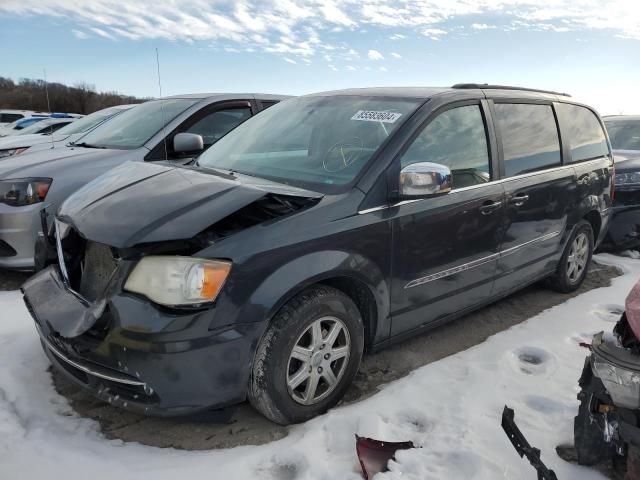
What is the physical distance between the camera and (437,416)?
2574 mm

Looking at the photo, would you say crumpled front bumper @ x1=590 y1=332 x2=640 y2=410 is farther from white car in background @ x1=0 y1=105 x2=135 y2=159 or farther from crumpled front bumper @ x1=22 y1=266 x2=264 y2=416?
white car in background @ x1=0 y1=105 x2=135 y2=159

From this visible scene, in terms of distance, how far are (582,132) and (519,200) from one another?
4.86 ft

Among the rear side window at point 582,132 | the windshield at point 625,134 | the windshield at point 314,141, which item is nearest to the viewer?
the windshield at point 314,141

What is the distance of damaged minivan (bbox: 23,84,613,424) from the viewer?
2.18m

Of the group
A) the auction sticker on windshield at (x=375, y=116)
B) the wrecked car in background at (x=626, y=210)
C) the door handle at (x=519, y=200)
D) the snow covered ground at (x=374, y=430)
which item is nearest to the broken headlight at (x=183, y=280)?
the snow covered ground at (x=374, y=430)

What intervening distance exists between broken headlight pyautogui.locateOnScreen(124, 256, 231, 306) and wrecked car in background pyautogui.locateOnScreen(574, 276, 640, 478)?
1.47 m

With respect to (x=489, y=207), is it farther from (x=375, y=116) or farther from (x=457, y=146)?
(x=375, y=116)

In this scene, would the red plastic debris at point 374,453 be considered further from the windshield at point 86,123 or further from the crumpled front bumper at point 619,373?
the windshield at point 86,123

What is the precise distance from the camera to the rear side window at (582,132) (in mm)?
4328

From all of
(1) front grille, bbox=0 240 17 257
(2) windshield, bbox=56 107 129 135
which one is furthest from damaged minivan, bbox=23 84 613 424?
(2) windshield, bbox=56 107 129 135

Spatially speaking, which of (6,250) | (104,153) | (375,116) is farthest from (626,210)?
(6,250)

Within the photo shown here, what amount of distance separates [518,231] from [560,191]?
0.70 metres

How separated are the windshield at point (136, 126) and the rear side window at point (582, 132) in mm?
3402

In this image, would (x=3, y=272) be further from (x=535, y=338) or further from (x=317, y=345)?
(x=535, y=338)
